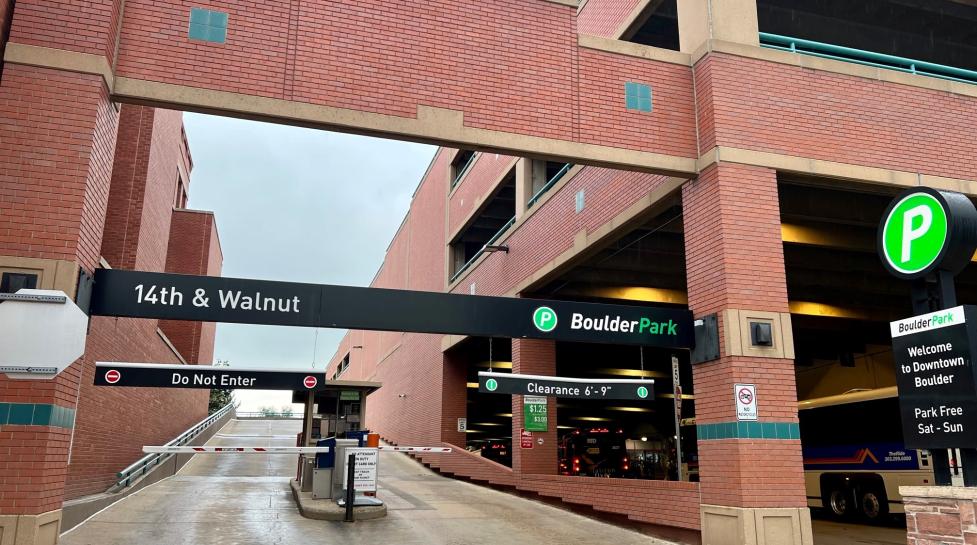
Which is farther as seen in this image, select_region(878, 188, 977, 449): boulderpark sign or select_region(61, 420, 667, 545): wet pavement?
select_region(61, 420, 667, 545): wet pavement

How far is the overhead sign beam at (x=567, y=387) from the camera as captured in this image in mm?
12336

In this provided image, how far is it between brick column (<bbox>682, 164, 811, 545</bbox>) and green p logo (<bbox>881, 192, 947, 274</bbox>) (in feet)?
12.6

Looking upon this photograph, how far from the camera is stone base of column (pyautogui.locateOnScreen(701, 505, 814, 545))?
9961 mm

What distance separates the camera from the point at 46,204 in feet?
29.1

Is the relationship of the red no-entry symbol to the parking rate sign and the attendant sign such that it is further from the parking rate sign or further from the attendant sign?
the parking rate sign

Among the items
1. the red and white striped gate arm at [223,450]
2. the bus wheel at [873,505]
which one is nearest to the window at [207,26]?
the red and white striped gate arm at [223,450]

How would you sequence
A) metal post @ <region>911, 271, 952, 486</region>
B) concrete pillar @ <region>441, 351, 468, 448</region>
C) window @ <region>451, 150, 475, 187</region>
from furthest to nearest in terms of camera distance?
1. window @ <region>451, 150, 475, 187</region>
2. concrete pillar @ <region>441, 351, 468, 448</region>
3. metal post @ <region>911, 271, 952, 486</region>

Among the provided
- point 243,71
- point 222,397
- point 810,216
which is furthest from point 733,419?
point 222,397

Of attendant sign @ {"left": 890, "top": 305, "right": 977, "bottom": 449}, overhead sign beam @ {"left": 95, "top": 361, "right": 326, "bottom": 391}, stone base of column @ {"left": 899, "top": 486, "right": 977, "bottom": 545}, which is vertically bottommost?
stone base of column @ {"left": 899, "top": 486, "right": 977, "bottom": 545}

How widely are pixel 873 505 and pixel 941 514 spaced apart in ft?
44.3

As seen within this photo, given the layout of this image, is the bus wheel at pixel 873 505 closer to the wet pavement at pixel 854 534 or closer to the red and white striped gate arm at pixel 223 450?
the wet pavement at pixel 854 534

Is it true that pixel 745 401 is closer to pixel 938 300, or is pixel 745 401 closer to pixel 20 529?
pixel 938 300

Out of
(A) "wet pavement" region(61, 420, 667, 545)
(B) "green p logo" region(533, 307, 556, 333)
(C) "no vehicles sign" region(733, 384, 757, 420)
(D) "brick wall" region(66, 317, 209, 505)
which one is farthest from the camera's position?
(D) "brick wall" region(66, 317, 209, 505)

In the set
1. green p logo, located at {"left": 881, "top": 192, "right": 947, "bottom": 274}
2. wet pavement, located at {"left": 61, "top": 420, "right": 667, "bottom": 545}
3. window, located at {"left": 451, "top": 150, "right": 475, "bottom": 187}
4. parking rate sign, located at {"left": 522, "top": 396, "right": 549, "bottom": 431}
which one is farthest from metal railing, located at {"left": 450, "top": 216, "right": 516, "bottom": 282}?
green p logo, located at {"left": 881, "top": 192, "right": 947, "bottom": 274}
